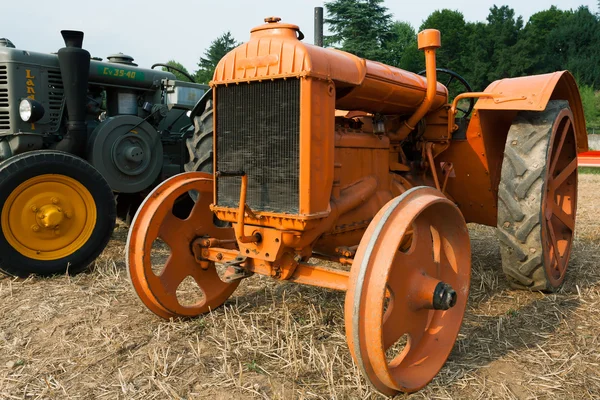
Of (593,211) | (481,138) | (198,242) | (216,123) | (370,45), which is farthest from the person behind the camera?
(370,45)

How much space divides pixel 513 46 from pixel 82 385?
44.3 metres

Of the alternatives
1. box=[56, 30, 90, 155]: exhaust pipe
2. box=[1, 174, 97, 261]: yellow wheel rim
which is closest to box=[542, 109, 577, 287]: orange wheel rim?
box=[1, 174, 97, 261]: yellow wheel rim

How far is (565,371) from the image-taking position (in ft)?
8.28

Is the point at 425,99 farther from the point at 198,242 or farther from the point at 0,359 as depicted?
the point at 0,359

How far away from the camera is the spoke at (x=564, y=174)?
3.82 metres

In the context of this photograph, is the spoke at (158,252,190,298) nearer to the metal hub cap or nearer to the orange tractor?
the orange tractor

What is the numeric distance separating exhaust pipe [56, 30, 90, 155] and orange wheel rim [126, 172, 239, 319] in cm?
230

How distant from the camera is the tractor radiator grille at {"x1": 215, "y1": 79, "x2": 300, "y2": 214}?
2543 mm

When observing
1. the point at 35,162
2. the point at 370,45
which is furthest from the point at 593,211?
the point at 370,45

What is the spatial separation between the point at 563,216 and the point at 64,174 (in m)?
3.86

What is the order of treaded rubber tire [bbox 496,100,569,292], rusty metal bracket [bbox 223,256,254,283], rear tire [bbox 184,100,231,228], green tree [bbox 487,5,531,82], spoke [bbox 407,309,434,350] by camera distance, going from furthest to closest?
green tree [bbox 487,5,531,82]
rear tire [bbox 184,100,231,228]
treaded rubber tire [bbox 496,100,569,292]
rusty metal bracket [bbox 223,256,254,283]
spoke [bbox 407,309,434,350]

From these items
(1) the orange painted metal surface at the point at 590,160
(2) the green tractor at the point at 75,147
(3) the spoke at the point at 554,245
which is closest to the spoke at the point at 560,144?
(3) the spoke at the point at 554,245

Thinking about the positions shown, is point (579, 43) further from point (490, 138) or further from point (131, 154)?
point (131, 154)

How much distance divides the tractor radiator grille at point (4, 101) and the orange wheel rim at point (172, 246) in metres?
2.68
